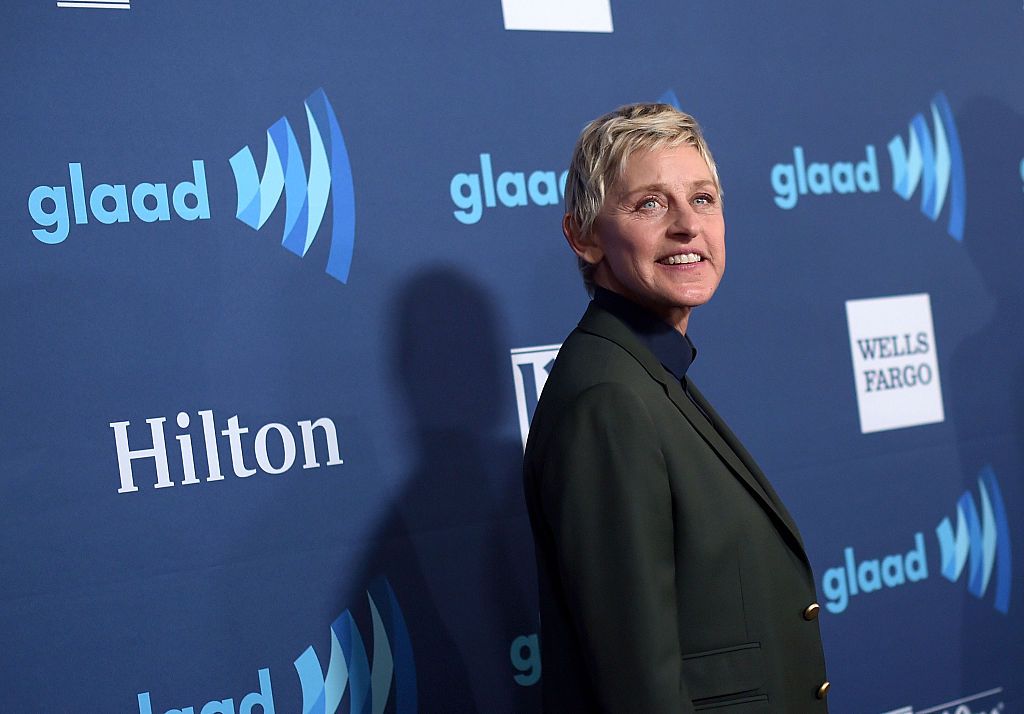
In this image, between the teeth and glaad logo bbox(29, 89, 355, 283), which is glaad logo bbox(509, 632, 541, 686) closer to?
glaad logo bbox(29, 89, 355, 283)

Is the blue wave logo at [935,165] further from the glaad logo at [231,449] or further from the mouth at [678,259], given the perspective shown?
the glaad logo at [231,449]

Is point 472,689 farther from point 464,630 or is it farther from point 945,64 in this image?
point 945,64

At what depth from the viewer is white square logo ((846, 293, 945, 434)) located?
253 cm

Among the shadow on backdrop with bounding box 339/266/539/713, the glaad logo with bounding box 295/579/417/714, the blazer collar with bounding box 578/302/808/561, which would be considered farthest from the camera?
the shadow on backdrop with bounding box 339/266/539/713

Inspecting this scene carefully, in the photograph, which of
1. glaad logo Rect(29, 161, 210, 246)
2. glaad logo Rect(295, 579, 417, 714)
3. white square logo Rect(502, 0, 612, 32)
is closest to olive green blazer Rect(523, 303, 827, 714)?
glaad logo Rect(295, 579, 417, 714)

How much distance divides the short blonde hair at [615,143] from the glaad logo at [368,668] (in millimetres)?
803

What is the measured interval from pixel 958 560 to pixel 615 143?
1.62 metres

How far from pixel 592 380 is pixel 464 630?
805 millimetres

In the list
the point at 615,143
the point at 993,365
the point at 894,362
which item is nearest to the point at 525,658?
the point at 615,143

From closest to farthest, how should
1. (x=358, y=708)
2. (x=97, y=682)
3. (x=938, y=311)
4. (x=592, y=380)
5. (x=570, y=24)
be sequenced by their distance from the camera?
1. (x=592, y=380)
2. (x=97, y=682)
3. (x=358, y=708)
4. (x=570, y=24)
5. (x=938, y=311)

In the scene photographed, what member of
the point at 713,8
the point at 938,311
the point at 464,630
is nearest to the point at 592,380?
the point at 464,630

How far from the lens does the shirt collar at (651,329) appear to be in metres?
1.53

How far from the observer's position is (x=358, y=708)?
1892mm

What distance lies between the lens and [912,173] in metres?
2.65
